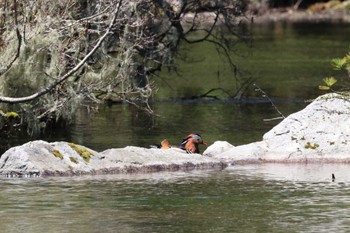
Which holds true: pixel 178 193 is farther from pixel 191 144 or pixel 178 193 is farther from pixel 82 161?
pixel 191 144

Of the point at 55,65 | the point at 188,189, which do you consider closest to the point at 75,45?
the point at 55,65

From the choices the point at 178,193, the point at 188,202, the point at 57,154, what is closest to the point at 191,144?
the point at 57,154

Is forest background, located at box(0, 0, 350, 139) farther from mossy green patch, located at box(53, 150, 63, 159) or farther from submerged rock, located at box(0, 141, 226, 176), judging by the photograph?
mossy green patch, located at box(53, 150, 63, 159)

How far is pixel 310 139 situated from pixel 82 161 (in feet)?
13.3

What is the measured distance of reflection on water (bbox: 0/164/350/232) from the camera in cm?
1531

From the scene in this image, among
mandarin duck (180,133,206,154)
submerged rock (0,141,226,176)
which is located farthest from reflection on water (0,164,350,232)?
mandarin duck (180,133,206,154)

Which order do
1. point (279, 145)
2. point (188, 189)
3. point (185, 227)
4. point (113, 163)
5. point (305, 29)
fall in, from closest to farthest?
1. point (185, 227)
2. point (188, 189)
3. point (113, 163)
4. point (279, 145)
5. point (305, 29)

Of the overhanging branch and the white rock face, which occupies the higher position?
the overhanging branch

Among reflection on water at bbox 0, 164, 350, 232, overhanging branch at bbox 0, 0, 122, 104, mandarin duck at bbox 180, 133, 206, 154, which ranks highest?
overhanging branch at bbox 0, 0, 122, 104

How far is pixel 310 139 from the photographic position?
21453 mm

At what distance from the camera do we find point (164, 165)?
20234mm

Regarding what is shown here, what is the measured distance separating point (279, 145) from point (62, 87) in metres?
4.89

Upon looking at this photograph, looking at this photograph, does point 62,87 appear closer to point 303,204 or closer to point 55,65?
point 55,65

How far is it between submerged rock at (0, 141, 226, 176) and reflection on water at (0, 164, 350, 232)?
281 mm
